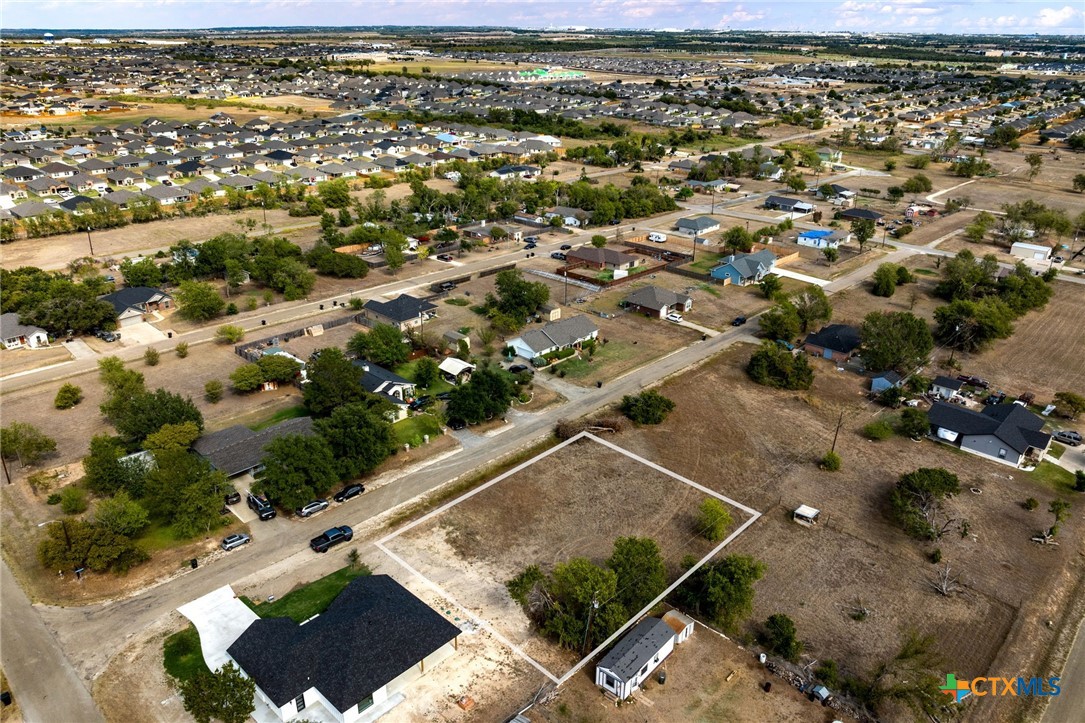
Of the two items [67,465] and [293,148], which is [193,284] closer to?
[67,465]

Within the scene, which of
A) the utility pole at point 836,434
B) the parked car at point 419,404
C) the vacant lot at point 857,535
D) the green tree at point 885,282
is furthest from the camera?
the green tree at point 885,282

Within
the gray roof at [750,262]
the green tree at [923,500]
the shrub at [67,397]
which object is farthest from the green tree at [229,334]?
the green tree at [923,500]

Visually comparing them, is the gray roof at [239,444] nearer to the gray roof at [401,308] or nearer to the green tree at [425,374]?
the green tree at [425,374]

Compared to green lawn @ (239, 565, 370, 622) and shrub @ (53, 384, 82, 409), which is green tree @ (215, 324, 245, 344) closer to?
shrub @ (53, 384, 82, 409)

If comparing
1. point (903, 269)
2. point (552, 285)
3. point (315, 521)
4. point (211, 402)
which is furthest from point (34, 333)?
point (903, 269)

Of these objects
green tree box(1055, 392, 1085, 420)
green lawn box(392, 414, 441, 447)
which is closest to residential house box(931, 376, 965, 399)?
green tree box(1055, 392, 1085, 420)

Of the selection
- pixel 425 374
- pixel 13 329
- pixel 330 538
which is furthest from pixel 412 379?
pixel 13 329
